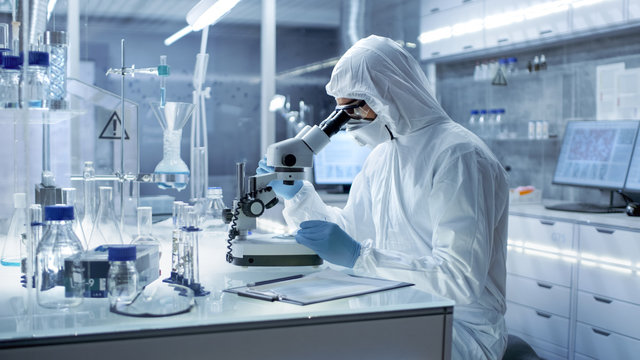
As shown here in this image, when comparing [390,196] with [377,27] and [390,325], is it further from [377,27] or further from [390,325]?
[377,27]

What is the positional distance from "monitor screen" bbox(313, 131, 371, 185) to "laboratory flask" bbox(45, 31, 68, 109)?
2743 millimetres

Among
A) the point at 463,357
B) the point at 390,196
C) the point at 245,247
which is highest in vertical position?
the point at 390,196

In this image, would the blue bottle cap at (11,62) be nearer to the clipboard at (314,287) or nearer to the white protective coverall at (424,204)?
the clipboard at (314,287)

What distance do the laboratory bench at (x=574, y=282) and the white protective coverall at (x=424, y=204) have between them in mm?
1292

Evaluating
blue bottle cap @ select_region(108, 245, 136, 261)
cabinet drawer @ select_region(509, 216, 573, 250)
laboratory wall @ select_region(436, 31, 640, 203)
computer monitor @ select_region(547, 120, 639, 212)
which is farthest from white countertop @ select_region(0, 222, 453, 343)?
laboratory wall @ select_region(436, 31, 640, 203)

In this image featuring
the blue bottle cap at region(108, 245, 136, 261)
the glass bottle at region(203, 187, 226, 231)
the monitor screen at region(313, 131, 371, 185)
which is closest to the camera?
the blue bottle cap at region(108, 245, 136, 261)

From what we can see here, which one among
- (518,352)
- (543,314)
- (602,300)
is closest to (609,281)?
(602,300)

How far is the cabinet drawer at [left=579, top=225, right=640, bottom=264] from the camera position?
2762 mm

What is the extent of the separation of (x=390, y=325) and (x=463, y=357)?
0.41 meters

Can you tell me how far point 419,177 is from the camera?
1.91 meters

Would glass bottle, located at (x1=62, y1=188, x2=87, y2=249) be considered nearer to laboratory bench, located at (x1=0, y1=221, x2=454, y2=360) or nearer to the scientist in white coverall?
laboratory bench, located at (x1=0, y1=221, x2=454, y2=360)

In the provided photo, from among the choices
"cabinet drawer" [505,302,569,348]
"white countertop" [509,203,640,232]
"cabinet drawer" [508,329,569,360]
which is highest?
"white countertop" [509,203,640,232]

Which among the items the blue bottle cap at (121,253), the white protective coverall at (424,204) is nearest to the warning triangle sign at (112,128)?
the white protective coverall at (424,204)

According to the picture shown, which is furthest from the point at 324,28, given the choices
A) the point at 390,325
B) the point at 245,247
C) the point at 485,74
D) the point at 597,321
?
the point at 390,325
